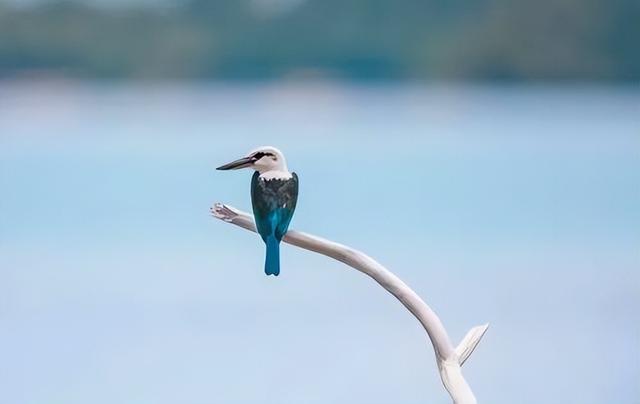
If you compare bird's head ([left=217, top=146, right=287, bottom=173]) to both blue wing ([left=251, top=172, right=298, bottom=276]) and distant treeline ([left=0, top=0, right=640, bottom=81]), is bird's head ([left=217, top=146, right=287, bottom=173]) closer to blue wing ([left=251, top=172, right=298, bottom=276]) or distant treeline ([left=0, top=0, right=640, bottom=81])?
blue wing ([left=251, top=172, right=298, bottom=276])

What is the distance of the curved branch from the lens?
82.3 inches

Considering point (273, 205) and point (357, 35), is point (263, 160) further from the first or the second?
point (357, 35)

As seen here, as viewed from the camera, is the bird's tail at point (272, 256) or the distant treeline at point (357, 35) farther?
the distant treeline at point (357, 35)

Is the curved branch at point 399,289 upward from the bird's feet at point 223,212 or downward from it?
downward

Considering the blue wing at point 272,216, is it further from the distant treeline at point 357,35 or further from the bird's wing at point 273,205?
the distant treeline at point 357,35

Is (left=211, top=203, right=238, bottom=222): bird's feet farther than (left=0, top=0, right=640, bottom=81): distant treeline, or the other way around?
(left=0, top=0, right=640, bottom=81): distant treeline

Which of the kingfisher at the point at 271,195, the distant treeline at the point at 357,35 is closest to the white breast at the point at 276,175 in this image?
the kingfisher at the point at 271,195

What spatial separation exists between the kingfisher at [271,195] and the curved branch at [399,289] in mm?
28

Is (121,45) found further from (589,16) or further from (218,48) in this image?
(589,16)

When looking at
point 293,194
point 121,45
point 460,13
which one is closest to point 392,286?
point 293,194

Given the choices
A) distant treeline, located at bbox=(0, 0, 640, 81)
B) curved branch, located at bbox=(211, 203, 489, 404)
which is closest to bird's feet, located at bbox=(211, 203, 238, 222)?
curved branch, located at bbox=(211, 203, 489, 404)

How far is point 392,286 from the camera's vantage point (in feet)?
6.94

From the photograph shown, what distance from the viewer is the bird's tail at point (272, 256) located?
2094mm

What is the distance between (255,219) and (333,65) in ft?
52.7
